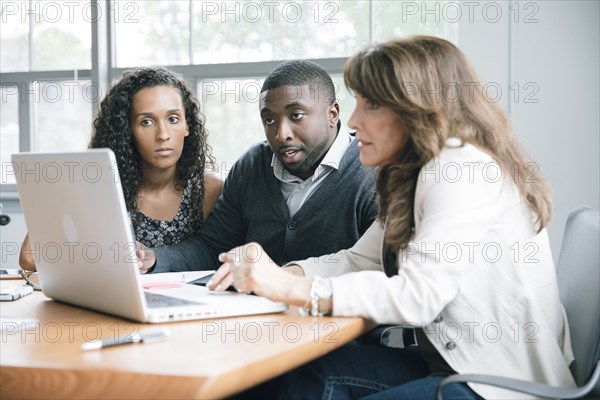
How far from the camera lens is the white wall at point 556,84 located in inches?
126

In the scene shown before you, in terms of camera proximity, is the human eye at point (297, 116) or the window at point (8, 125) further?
the window at point (8, 125)

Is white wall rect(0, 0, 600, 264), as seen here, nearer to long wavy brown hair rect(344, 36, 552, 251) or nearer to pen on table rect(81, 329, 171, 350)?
long wavy brown hair rect(344, 36, 552, 251)

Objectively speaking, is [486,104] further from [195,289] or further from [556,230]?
[556,230]

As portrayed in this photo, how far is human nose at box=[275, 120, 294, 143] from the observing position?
7.22 ft

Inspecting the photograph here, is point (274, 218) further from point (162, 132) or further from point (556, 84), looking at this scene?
point (556, 84)

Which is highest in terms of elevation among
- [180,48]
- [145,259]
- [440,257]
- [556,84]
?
[180,48]

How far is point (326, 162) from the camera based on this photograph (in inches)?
87.6

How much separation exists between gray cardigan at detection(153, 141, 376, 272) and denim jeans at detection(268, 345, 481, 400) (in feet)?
1.78

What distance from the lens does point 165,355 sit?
1.08 meters

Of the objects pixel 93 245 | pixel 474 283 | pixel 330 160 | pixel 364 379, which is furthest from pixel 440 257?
pixel 330 160

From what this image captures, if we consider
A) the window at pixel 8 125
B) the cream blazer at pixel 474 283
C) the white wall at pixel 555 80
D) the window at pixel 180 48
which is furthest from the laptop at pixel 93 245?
the window at pixel 8 125

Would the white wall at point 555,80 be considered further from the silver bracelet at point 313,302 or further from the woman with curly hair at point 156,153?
the silver bracelet at point 313,302

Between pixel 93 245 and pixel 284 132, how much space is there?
0.94 m

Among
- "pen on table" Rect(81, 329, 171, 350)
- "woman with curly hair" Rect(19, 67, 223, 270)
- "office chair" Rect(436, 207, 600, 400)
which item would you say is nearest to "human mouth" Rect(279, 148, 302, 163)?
"woman with curly hair" Rect(19, 67, 223, 270)
